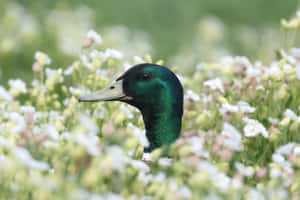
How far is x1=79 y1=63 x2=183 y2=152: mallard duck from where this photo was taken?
135 inches

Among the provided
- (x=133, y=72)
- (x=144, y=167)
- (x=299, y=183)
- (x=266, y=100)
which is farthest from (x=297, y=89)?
(x=144, y=167)

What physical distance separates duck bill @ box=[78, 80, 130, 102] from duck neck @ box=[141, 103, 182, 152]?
184 millimetres

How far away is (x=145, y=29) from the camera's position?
8.45 metres

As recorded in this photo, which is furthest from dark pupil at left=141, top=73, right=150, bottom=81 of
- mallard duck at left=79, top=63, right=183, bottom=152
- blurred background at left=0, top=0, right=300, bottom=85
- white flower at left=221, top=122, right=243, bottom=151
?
blurred background at left=0, top=0, right=300, bottom=85

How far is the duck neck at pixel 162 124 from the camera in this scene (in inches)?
135

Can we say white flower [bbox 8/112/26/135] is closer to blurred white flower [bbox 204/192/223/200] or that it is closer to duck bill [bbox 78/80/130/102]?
duck bill [bbox 78/80/130/102]

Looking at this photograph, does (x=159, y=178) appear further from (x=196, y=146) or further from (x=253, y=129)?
(x=253, y=129)

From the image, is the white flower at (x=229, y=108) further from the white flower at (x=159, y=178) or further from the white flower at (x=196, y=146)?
the white flower at (x=159, y=178)

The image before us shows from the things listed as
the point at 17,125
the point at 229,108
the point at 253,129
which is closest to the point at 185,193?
the point at 17,125

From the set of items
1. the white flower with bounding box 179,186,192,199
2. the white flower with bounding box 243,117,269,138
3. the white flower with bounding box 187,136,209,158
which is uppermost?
the white flower with bounding box 243,117,269,138

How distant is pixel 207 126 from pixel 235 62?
2.82ft

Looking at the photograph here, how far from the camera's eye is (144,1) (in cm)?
879

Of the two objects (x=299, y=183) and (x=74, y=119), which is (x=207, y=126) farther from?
(x=299, y=183)

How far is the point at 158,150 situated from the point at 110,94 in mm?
869
